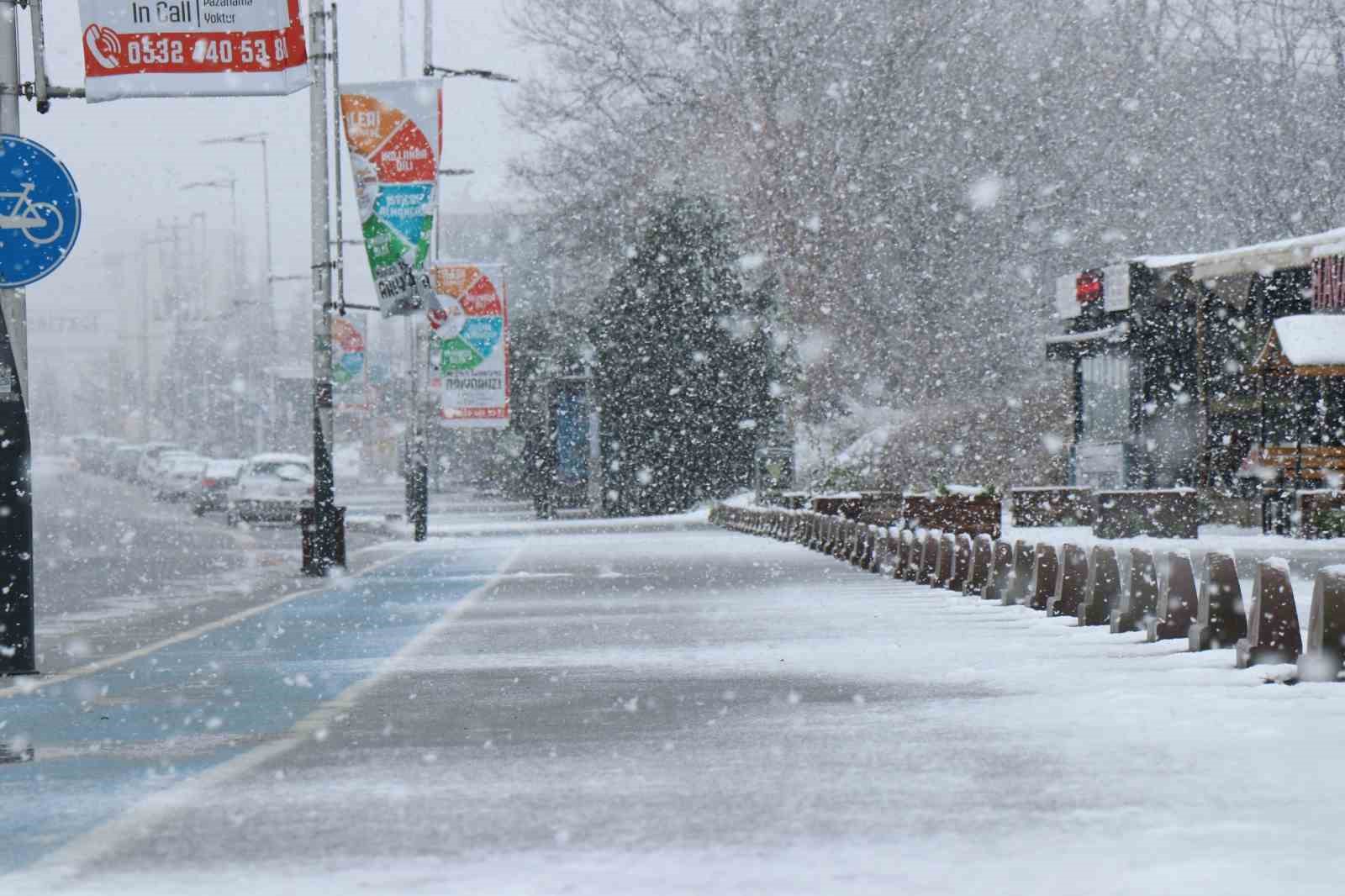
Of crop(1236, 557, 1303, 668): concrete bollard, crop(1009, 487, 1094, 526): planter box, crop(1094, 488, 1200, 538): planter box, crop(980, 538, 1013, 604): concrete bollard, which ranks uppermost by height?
crop(1236, 557, 1303, 668): concrete bollard

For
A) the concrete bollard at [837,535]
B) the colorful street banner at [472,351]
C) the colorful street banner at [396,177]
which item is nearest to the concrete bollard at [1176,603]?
the concrete bollard at [837,535]

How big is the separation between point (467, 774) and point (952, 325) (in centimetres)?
5072

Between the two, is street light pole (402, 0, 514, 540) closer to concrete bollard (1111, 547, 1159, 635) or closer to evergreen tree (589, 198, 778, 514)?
evergreen tree (589, 198, 778, 514)

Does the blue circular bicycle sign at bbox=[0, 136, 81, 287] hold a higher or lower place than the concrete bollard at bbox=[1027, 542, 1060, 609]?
higher

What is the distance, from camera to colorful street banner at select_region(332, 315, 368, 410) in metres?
58.6

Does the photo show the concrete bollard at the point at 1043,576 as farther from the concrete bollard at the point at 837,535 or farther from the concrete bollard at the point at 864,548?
the concrete bollard at the point at 837,535

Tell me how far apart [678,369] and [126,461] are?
5503cm

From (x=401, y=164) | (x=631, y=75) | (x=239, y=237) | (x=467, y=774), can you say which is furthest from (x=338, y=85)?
(x=239, y=237)

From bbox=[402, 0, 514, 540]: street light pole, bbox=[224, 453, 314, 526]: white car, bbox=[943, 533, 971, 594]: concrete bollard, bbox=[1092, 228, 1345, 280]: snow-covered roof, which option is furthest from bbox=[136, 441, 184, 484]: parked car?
bbox=[943, 533, 971, 594]: concrete bollard

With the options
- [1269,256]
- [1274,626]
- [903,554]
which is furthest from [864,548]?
[1274,626]

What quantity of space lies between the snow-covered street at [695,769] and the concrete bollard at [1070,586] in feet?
4.64

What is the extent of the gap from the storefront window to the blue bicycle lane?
2006 cm

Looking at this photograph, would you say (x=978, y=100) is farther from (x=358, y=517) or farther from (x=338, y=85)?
(x=338, y=85)

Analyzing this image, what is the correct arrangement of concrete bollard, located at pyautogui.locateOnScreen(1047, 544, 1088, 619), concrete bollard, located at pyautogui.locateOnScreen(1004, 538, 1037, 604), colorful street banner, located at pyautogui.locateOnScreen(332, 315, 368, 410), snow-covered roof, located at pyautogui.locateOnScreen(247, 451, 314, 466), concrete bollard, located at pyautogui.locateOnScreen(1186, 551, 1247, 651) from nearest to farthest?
concrete bollard, located at pyautogui.locateOnScreen(1186, 551, 1247, 651), concrete bollard, located at pyautogui.locateOnScreen(1047, 544, 1088, 619), concrete bollard, located at pyautogui.locateOnScreen(1004, 538, 1037, 604), snow-covered roof, located at pyautogui.locateOnScreen(247, 451, 314, 466), colorful street banner, located at pyautogui.locateOnScreen(332, 315, 368, 410)
